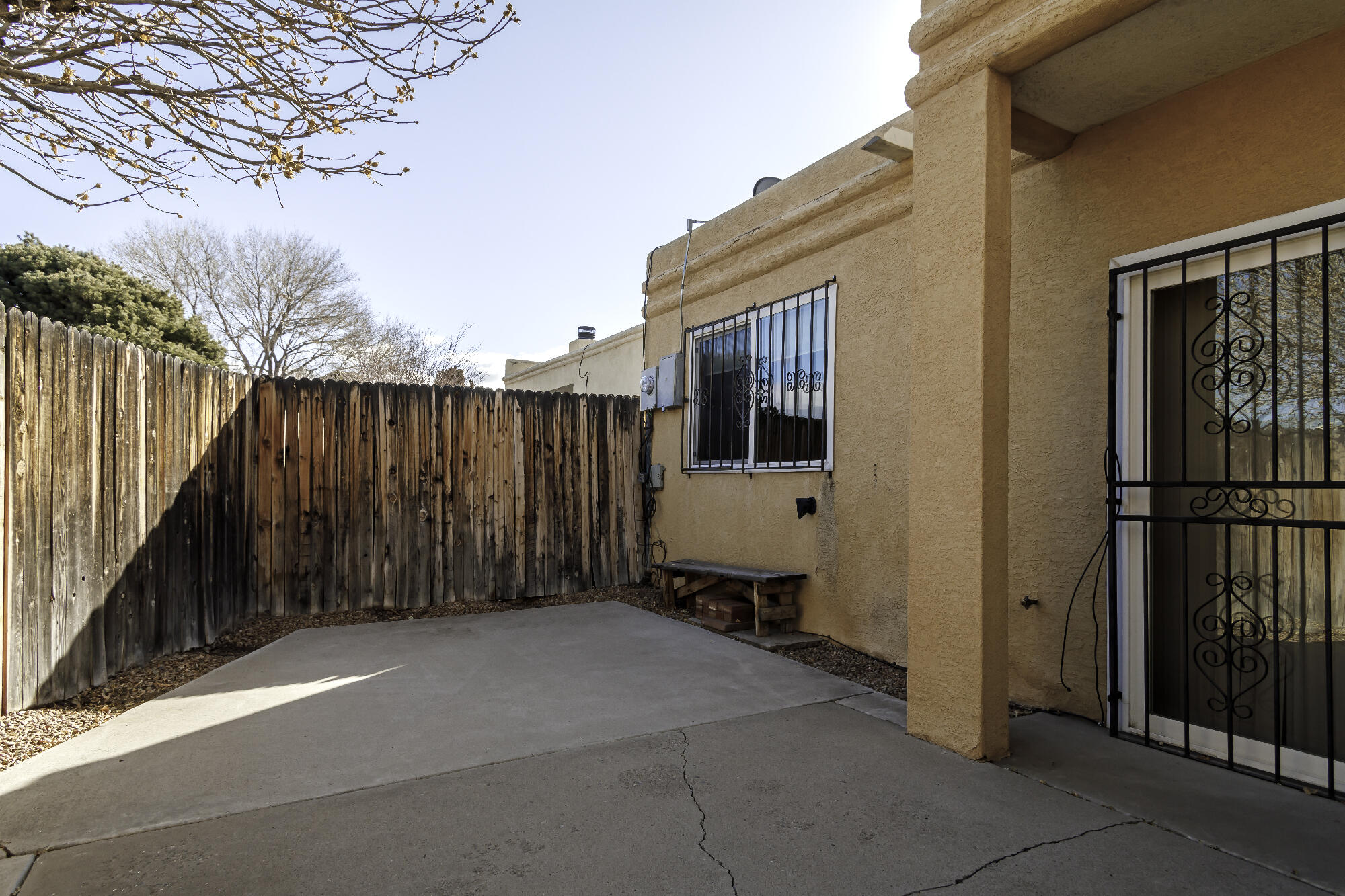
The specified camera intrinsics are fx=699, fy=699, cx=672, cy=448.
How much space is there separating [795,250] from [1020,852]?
4577 millimetres

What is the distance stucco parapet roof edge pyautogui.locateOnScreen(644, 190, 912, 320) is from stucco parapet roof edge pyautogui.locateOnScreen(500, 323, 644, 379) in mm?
1954

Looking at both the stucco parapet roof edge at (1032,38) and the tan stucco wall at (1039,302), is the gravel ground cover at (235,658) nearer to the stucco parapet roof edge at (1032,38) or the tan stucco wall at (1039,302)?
the tan stucco wall at (1039,302)

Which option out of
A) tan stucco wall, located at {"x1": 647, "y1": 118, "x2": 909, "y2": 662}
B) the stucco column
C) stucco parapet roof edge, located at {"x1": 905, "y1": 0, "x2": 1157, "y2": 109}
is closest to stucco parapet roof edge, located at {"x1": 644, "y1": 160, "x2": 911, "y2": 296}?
tan stucco wall, located at {"x1": 647, "y1": 118, "x2": 909, "y2": 662}

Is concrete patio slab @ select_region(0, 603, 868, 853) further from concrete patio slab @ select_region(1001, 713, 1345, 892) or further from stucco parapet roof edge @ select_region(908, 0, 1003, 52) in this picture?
stucco parapet roof edge @ select_region(908, 0, 1003, 52)

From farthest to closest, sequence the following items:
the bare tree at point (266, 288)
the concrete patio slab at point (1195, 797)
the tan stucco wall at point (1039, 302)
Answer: the bare tree at point (266, 288), the tan stucco wall at point (1039, 302), the concrete patio slab at point (1195, 797)

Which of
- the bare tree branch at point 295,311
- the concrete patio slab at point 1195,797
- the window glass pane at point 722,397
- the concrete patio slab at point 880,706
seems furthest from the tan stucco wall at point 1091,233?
the bare tree branch at point 295,311

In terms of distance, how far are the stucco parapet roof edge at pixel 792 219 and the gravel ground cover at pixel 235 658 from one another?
3.36m

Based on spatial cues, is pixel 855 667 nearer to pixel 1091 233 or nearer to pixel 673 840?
pixel 673 840

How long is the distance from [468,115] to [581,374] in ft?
26.1

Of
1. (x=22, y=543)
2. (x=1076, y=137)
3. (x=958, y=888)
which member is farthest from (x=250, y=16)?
(x=958, y=888)

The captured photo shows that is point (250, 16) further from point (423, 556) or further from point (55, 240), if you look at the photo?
point (55, 240)

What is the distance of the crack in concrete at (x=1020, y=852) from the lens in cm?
220

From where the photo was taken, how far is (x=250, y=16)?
144 inches

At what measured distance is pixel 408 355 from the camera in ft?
75.0
